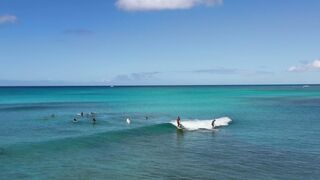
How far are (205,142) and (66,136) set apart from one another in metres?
14.1

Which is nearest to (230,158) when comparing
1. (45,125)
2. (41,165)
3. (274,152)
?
(274,152)

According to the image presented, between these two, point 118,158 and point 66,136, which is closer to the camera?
point 118,158

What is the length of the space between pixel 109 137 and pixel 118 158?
10.2 metres

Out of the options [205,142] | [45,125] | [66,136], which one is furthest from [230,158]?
[45,125]

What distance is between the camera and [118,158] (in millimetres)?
31016

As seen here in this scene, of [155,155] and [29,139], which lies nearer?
[155,155]

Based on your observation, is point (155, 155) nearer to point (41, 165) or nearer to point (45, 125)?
point (41, 165)

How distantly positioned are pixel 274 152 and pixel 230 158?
4456 mm

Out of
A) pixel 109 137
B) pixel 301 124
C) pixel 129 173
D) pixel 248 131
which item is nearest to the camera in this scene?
pixel 129 173

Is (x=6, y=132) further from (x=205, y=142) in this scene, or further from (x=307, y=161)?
(x=307, y=161)

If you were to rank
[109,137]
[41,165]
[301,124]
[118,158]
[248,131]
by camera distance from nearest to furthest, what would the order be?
[41,165] → [118,158] → [109,137] → [248,131] → [301,124]

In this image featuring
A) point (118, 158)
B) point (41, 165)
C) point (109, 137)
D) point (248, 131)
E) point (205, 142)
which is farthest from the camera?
point (248, 131)

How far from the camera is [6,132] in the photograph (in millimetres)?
44781

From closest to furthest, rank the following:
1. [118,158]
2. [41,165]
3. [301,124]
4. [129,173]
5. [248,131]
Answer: [129,173]
[41,165]
[118,158]
[248,131]
[301,124]
